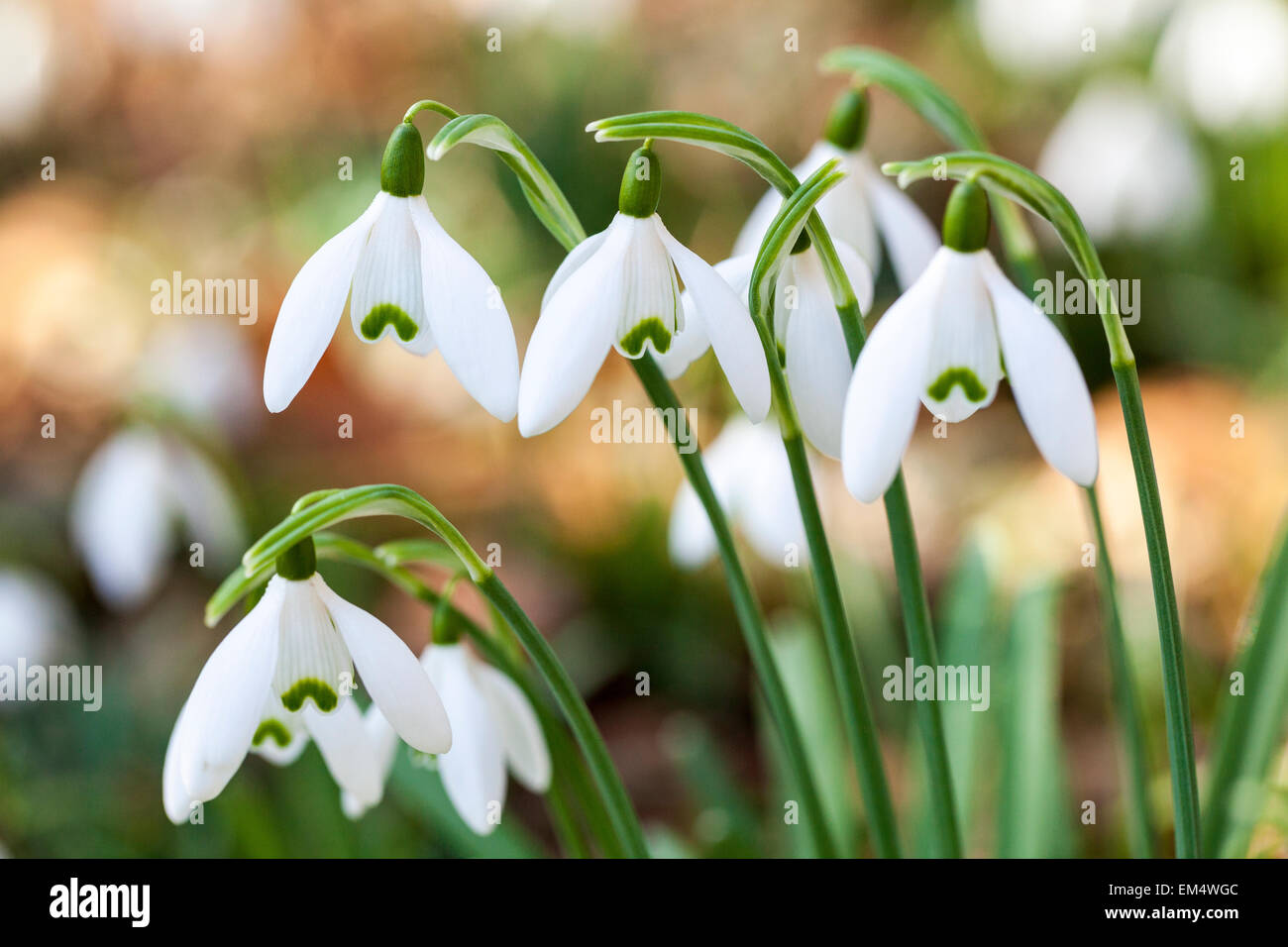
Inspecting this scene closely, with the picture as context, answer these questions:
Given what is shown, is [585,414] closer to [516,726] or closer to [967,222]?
[516,726]

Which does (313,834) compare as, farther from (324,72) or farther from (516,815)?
(324,72)

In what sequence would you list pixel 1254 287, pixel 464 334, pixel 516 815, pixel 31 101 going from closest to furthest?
pixel 464 334 → pixel 516 815 → pixel 1254 287 → pixel 31 101

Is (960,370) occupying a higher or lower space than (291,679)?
higher

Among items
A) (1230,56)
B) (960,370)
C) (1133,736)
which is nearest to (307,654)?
(960,370)

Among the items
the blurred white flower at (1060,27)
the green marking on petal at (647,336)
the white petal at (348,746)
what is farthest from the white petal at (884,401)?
the blurred white flower at (1060,27)

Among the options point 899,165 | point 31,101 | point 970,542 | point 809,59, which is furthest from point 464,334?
point 31,101
